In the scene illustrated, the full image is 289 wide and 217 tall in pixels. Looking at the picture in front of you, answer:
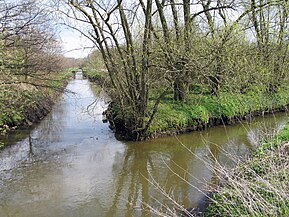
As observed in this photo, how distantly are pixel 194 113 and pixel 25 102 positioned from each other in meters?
6.90

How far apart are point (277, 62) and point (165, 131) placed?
7.97 m

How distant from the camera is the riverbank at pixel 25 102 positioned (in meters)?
10.5

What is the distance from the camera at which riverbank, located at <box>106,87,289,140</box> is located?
12766mm

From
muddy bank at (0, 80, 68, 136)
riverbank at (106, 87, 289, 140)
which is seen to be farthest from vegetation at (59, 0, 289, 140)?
muddy bank at (0, 80, 68, 136)

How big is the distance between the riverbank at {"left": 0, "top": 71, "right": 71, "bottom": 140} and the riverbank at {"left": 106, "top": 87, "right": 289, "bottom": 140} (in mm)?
3436

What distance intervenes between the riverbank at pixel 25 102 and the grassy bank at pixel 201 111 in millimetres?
4767

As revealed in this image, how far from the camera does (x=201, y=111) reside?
45.8 feet

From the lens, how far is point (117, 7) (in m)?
11.6

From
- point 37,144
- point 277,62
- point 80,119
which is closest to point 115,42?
point 37,144

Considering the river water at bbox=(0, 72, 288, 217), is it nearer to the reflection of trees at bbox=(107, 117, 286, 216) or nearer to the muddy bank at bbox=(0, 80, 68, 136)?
the reflection of trees at bbox=(107, 117, 286, 216)

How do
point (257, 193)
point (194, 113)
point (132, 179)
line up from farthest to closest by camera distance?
point (194, 113) < point (132, 179) < point (257, 193)

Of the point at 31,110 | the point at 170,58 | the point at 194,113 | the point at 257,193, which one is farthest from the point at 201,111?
the point at 257,193

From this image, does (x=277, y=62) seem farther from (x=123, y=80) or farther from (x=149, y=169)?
(x=149, y=169)

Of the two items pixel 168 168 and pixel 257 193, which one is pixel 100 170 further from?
pixel 257 193
